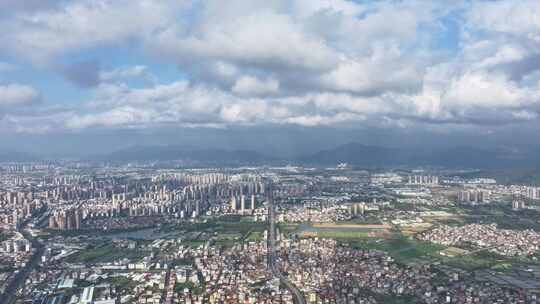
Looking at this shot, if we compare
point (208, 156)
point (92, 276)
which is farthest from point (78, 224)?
point (208, 156)

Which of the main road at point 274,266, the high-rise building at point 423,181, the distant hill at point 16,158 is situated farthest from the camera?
the distant hill at point 16,158

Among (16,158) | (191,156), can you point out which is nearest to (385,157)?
(191,156)

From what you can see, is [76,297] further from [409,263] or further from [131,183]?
[131,183]

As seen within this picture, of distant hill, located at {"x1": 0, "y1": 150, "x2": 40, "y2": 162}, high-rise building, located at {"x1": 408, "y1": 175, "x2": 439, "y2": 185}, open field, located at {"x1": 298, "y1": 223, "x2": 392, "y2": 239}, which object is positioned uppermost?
distant hill, located at {"x1": 0, "y1": 150, "x2": 40, "y2": 162}

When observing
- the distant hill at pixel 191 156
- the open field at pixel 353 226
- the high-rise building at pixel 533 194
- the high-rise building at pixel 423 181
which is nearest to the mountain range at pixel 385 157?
the distant hill at pixel 191 156

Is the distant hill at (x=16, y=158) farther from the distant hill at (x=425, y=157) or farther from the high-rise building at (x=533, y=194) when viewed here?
the high-rise building at (x=533, y=194)

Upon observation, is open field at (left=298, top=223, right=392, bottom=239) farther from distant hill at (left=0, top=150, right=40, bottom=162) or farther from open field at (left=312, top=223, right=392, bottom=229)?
distant hill at (left=0, top=150, right=40, bottom=162)

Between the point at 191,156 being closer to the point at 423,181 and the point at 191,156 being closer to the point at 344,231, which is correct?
the point at 423,181

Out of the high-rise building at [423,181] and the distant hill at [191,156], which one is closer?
the high-rise building at [423,181]

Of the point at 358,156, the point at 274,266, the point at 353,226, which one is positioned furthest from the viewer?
the point at 358,156

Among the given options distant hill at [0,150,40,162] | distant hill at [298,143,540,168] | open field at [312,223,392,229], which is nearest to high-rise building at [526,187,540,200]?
open field at [312,223,392,229]

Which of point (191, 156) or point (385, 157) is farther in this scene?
point (191, 156)
